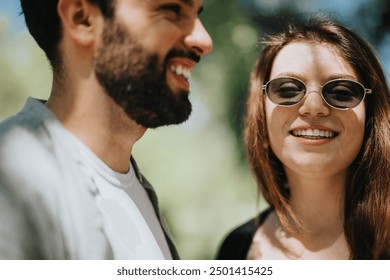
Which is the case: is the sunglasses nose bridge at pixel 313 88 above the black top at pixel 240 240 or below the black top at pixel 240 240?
above

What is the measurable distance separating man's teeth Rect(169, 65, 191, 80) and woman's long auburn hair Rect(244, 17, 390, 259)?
0.32 m

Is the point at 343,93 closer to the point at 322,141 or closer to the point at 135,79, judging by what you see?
the point at 322,141

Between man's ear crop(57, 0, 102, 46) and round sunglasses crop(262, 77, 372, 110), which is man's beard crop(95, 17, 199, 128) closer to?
man's ear crop(57, 0, 102, 46)

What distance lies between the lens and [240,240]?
2.44m

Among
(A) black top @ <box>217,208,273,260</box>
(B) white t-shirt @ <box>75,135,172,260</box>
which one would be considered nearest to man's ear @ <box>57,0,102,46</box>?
(B) white t-shirt @ <box>75,135,172,260</box>

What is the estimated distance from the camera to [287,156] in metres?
2.30

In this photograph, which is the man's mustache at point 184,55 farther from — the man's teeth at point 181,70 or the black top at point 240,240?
the black top at point 240,240

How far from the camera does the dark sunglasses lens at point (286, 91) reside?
87.3 inches

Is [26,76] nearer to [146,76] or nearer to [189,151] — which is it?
[146,76]

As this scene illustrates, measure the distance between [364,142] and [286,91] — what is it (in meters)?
0.42

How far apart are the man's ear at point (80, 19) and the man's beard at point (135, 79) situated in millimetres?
54

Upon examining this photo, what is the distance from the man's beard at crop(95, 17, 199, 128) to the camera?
6.90 ft

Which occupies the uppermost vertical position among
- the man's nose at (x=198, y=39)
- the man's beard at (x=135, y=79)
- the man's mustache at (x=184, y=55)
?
the man's nose at (x=198, y=39)

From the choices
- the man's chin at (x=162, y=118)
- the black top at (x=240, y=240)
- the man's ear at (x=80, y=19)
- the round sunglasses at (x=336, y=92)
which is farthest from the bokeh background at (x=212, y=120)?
Answer: the man's ear at (x=80, y=19)
